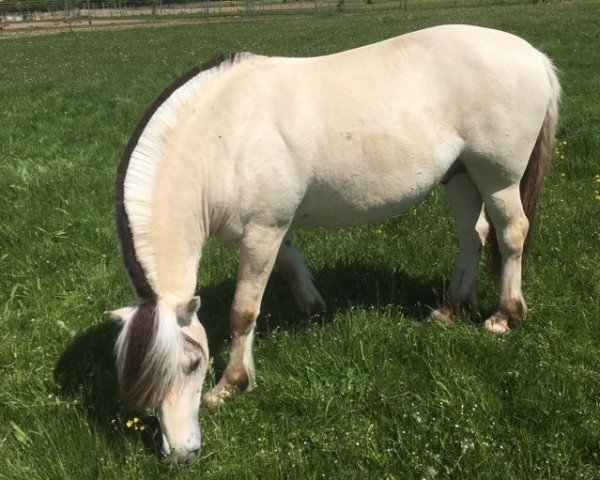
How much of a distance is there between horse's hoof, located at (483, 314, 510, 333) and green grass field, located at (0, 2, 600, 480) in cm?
14

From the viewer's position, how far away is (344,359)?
352 cm

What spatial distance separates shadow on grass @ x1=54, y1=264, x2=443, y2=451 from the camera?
131 inches

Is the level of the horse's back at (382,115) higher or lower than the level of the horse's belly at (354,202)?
higher

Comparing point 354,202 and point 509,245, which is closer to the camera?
point 354,202

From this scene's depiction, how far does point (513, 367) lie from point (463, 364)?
0.27 metres

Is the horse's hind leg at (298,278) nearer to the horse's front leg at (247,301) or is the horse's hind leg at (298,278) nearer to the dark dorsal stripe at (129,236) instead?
the horse's front leg at (247,301)

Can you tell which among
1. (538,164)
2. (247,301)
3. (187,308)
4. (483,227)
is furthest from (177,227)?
(538,164)

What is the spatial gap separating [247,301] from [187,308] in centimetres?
73

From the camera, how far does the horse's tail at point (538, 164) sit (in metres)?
3.90

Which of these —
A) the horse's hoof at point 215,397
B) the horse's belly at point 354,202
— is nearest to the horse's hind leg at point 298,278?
the horse's belly at point 354,202

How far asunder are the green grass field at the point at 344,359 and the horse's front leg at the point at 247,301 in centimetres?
12

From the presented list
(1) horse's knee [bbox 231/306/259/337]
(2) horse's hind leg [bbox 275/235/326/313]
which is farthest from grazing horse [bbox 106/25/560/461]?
(2) horse's hind leg [bbox 275/235/326/313]

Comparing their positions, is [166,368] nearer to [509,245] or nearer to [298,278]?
[298,278]

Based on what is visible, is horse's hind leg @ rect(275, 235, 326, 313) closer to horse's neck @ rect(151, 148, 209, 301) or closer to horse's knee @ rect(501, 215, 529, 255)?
horse's neck @ rect(151, 148, 209, 301)
